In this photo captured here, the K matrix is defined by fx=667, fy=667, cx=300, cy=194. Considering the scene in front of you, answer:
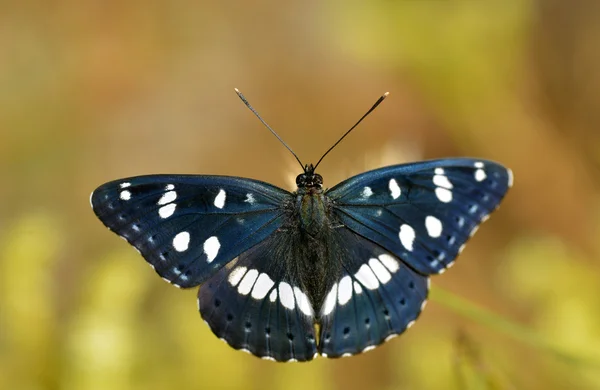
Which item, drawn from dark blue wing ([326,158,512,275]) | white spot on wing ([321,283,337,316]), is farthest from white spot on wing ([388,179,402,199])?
white spot on wing ([321,283,337,316])

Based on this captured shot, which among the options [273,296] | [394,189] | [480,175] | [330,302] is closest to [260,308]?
[273,296]

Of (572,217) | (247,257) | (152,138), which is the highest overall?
(152,138)

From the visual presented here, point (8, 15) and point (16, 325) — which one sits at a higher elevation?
point (8, 15)

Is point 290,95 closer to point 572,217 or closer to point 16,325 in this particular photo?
point 572,217

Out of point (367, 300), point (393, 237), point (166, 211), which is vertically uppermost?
point (166, 211)

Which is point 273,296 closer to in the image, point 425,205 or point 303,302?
point 303,302

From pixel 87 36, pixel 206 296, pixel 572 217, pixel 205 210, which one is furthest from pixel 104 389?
pixel 87 36
